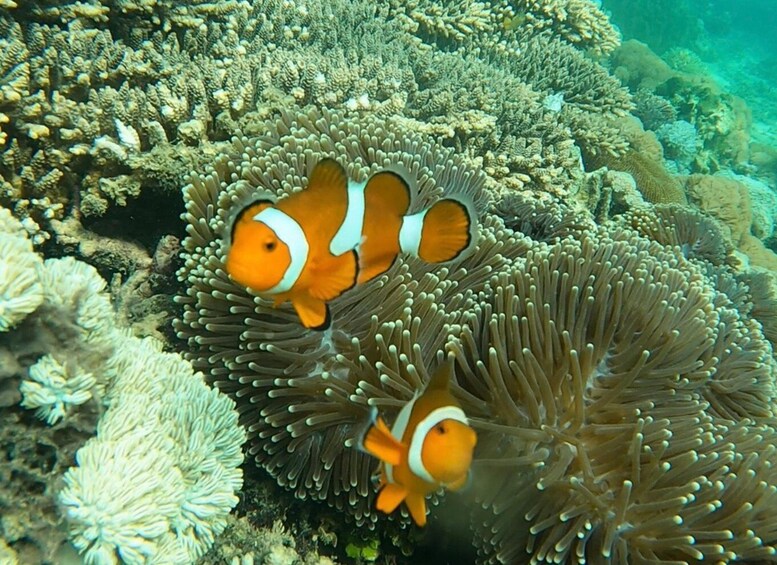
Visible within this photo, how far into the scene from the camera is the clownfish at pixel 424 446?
1183 millimetres

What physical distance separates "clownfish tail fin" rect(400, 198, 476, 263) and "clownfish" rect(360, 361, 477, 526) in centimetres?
33

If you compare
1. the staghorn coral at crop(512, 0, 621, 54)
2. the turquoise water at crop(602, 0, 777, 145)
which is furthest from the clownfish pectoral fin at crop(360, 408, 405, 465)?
the turquoise water at crop(602, 0, 777, 145)

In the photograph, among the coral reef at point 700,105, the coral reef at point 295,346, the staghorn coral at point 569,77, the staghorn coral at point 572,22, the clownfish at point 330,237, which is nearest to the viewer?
the clownfish at point 330,237

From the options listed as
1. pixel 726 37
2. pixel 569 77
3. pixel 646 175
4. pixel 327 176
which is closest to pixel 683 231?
pixel 646 175

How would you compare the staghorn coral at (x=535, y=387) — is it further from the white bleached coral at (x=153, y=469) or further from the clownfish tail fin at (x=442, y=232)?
the clownfish tail fin at (x=442, y=232)

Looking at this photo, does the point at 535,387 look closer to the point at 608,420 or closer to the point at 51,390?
the point at 608,420

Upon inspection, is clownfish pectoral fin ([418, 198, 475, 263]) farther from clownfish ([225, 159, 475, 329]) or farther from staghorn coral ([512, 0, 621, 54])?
staghorn coral ([512, 0, 621, 54])

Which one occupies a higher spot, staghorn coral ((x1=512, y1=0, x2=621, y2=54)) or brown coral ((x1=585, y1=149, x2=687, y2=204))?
staghorn coral ((x1=512, y1=0, x2=621, y2=54))

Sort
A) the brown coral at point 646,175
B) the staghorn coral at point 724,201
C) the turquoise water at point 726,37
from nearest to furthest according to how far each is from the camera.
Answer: the brown coral at point 646,175, the staghorn coral at point 724,201, the turquoise water at point 726,37

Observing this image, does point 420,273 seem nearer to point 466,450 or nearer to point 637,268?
point 637,268

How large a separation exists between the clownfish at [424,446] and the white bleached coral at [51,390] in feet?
2.39

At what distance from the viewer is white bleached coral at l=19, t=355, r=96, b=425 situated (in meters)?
1.29

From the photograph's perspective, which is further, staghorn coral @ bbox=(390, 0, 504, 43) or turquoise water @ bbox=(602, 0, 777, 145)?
turquoise water @ bbox=(602, 0, 777, 145)

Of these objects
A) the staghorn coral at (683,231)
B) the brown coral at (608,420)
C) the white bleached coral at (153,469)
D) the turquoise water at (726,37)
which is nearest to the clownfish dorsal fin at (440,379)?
the brown coral at (608,420)
